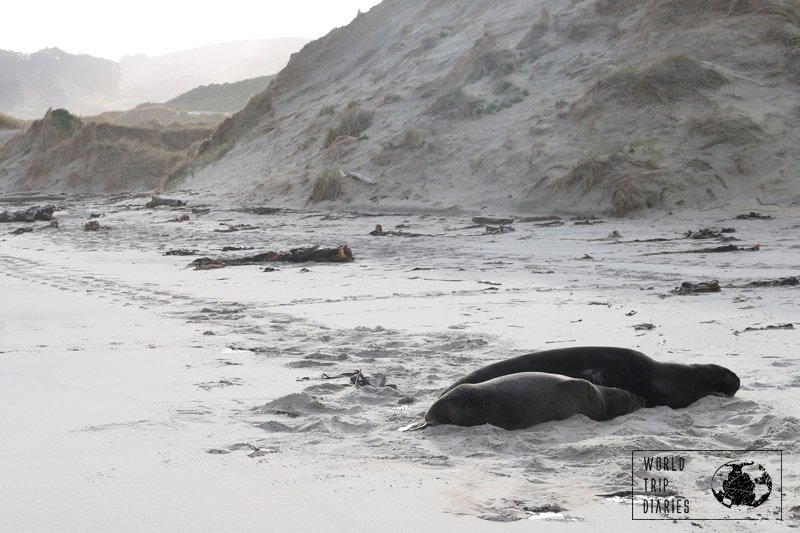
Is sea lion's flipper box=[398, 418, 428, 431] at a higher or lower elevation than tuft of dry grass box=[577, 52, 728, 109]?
lower

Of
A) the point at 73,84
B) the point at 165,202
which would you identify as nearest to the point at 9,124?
the point at 165,202

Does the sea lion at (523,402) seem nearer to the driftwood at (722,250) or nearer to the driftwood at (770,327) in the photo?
the driftwood at (770,327)

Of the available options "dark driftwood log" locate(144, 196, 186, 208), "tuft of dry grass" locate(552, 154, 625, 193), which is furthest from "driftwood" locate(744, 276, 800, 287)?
"dark driftwood log" locate(144, 196, 186, 208)

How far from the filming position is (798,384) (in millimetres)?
4293

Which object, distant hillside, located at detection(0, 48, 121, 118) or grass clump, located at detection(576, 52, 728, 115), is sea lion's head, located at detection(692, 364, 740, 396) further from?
distant hillside, located at detection(0, 48, 121, 118)

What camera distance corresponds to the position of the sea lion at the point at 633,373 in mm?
4129

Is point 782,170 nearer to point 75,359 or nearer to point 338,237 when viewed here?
point 338,237

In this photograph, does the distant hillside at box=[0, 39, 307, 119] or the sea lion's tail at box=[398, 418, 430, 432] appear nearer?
the sea lion's tail at box=[398, 418, 430, 432]

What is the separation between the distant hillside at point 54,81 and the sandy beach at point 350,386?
114490 mm

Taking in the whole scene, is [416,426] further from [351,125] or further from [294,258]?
[351,125]

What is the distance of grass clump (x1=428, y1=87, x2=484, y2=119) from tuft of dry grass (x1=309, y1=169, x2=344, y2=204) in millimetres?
2730

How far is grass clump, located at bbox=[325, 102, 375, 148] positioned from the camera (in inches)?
837

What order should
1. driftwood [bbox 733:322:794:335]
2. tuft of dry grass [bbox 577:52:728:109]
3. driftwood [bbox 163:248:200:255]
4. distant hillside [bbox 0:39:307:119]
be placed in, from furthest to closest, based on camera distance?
1. distant hillside [bbox 0:39:307:119]
2. tuft of dry grass [bbox 577:52:728:109]
3. driftwood [bbox 163:248:200:255]
4. driftwood [bbox 733:322:794:335]

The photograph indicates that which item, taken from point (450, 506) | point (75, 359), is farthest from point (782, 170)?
point (450, 506)
